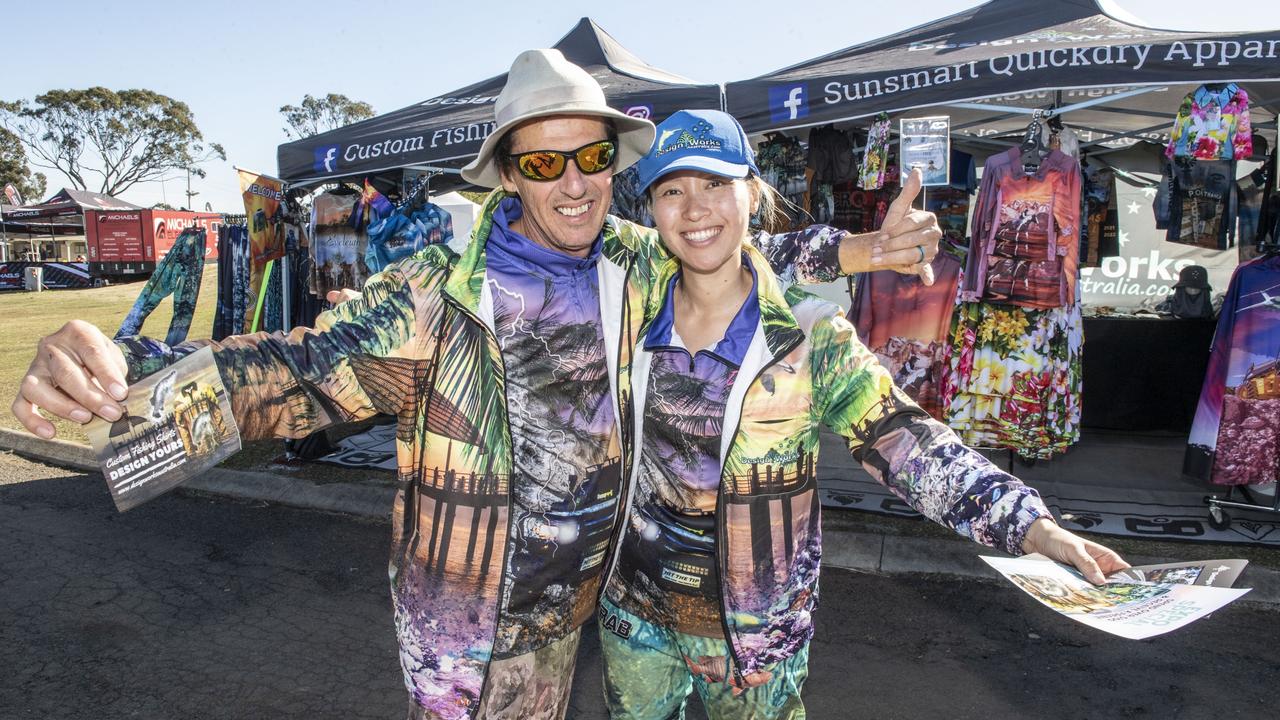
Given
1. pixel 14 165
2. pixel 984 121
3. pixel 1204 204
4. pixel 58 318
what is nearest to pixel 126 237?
pixel 58 318

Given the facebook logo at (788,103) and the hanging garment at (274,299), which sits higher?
the facebook logo at (788,103)

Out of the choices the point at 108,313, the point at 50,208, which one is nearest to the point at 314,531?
the point at 108,313

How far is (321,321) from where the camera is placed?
157 cm

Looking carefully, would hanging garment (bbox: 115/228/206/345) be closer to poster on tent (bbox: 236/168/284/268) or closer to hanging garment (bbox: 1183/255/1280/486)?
poster on tent (bbox: 236/168/284/268)

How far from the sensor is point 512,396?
5.58ft

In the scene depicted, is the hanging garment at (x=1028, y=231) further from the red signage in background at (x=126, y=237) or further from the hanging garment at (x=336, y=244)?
the red signage in background at (x=126, y=237)

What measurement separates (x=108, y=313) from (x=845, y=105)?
1930cm

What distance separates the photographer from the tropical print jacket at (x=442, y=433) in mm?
1597

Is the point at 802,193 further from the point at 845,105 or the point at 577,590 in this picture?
the point at 577,590

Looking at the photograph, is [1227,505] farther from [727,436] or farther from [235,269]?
[235,269]

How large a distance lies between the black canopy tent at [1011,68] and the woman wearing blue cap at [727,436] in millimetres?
3045

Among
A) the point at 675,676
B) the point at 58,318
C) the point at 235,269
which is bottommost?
the point at 675,676

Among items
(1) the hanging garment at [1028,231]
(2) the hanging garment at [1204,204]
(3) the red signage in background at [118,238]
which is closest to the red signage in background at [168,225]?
(3) the red signage in background at [118,238]

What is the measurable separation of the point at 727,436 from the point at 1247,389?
4691 mm
